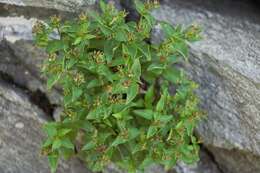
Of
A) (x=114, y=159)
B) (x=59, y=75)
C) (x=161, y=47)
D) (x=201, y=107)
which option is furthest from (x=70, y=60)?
(x=201, y=107)

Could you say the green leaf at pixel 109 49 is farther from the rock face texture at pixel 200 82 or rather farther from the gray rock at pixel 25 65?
the gray rock at pixel 25 65

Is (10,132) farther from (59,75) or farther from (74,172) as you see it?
(59,75)

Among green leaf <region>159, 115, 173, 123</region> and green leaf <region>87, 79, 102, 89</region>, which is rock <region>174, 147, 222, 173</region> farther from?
green leaf <region>87, 79, 102, 89</region>

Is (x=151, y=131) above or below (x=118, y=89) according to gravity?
below

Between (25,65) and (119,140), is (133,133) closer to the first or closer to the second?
(119,140)

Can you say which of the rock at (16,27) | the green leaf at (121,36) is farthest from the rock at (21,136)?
the green leaf at (121,36)

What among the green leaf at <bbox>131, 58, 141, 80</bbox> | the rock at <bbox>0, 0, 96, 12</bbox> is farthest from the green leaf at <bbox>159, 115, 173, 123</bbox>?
the rock at <bbox>0, 0, 96, 12</bbox>

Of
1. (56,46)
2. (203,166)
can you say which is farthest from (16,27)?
(203,166)

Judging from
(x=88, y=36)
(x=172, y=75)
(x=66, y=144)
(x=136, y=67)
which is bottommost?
(x=66, y=144)
